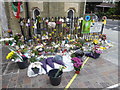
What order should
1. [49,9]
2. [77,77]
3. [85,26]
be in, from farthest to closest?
[49,9] → [85,26] → [77,77]

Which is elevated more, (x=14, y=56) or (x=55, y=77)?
(x=14, y=56)

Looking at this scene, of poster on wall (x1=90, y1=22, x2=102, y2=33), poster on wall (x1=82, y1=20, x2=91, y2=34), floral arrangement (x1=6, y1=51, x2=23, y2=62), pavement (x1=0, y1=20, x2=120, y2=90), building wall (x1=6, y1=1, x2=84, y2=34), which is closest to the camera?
pavement (x1=0, y1=20, x2=120, y2=90)

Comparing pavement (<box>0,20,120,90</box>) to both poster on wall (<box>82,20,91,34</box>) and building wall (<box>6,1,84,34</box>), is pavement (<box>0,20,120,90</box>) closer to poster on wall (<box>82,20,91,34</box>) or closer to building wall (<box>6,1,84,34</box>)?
building wall (<box>6,1,84,34</box>)

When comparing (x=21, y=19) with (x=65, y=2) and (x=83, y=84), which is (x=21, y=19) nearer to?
(x=65, y=2)

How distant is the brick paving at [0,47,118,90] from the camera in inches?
148

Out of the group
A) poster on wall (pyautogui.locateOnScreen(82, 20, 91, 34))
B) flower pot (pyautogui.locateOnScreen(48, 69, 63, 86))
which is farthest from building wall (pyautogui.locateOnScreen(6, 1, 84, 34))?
flower pot (pyautogui.locateOnScreen(48, 69, 63, 86))

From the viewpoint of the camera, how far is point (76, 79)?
4066mm

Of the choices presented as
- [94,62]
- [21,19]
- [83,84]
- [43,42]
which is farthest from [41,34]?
[83,84]

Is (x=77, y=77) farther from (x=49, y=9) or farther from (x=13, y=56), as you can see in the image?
(x=49, y=9)

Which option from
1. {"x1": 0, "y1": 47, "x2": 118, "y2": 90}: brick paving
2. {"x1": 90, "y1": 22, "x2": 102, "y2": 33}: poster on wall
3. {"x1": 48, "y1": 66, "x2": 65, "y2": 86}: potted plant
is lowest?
{"x1": 0, "y1": 47, "x2": 118, "y2": 90}: brick paving

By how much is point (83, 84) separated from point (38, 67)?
6.43ft

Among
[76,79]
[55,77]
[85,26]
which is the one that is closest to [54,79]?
[55,77]

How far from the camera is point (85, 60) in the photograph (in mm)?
5520

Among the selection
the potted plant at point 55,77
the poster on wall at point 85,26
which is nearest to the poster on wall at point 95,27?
the poster on wall at point 85,26
